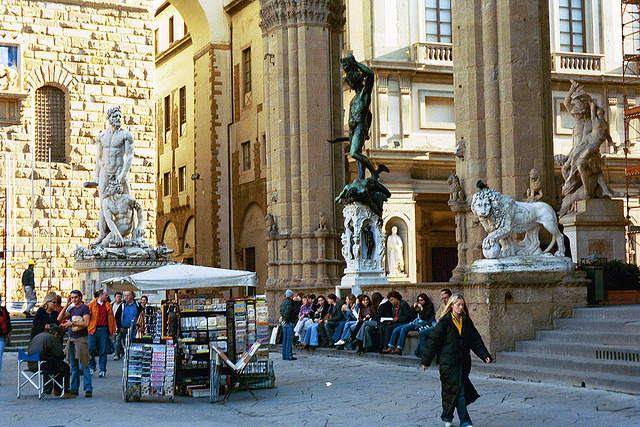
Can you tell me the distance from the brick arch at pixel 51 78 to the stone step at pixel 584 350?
71.1ft

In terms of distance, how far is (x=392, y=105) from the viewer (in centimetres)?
3453

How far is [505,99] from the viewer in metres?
18.6

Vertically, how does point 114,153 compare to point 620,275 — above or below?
above

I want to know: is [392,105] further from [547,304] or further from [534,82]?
[547,304]

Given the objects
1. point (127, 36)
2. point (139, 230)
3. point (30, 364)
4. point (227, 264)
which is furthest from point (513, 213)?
point (227, 264)

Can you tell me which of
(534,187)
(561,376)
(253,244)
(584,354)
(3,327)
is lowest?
(561,376)

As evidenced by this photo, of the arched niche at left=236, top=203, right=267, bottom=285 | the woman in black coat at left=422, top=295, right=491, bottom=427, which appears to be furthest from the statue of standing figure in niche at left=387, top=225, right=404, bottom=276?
the woman in black coat at left=422, top=295, right=491, bottom=427

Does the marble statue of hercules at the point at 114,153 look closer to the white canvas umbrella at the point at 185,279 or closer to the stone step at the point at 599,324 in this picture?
the white canvas umbrella at the point at 185,279

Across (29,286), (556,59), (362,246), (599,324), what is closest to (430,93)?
(556,59)

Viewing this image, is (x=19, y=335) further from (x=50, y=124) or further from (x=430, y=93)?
(x=430, y=93)

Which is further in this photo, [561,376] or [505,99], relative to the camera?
[505,99]

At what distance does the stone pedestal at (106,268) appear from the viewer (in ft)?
79.8

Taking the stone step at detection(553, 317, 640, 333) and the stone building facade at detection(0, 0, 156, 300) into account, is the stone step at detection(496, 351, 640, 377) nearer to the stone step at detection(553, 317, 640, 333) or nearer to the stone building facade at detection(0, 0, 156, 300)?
the stone step at detection(553, 317, 640, 333)

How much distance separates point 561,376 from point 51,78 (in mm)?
23299
